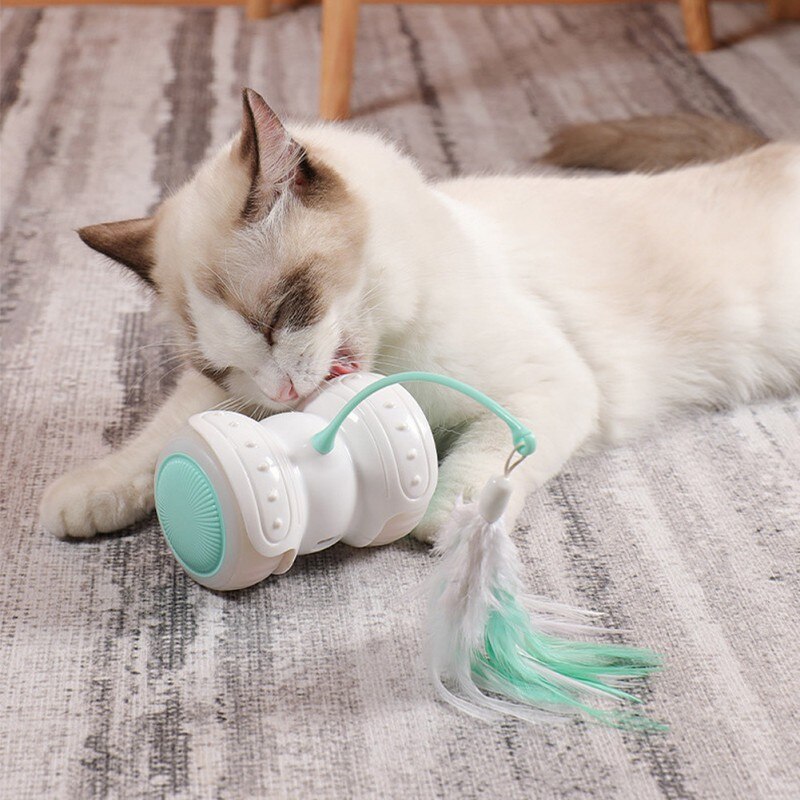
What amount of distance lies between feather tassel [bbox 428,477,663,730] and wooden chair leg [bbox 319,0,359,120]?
5.30 ft

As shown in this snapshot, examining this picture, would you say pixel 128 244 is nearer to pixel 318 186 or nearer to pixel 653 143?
pixel 318 186

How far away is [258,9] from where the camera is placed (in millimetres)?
3051

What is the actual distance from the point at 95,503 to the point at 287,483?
0.27 m

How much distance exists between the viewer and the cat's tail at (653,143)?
188 centimetres

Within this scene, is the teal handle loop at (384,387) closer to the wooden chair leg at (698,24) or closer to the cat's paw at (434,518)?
the cat's paw at (434,518)

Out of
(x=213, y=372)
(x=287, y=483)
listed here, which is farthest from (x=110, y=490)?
(x=287, y=483)

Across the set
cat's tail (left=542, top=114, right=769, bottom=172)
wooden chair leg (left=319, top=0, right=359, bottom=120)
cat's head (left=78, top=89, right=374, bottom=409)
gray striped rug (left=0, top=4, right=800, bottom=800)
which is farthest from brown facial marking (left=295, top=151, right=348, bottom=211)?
wooden chair leg (left=319, top=0, right=359, bottom=120)

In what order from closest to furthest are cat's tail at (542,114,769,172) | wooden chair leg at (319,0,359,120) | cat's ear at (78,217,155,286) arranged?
cat's ear at (78,217,155,286)
cat's tail at (542,114,769,172)
wooden chair leg at (319,0,359,120)

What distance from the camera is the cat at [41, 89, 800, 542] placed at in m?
1.10

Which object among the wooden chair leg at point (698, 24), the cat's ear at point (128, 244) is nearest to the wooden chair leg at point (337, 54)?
the wooden chair leg at point (698, 24)

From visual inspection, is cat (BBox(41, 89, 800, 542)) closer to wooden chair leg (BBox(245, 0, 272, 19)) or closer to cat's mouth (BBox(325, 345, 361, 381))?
cat's mouth (BBox(325, 345, 361, 381))

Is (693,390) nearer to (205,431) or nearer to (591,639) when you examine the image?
(591,639)

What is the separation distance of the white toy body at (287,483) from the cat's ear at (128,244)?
232mm

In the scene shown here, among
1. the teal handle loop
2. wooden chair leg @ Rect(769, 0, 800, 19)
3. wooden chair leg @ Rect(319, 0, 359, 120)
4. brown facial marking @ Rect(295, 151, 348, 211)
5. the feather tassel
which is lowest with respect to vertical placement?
wooden chair leg @ Rect(769, 0, 800, 19)
